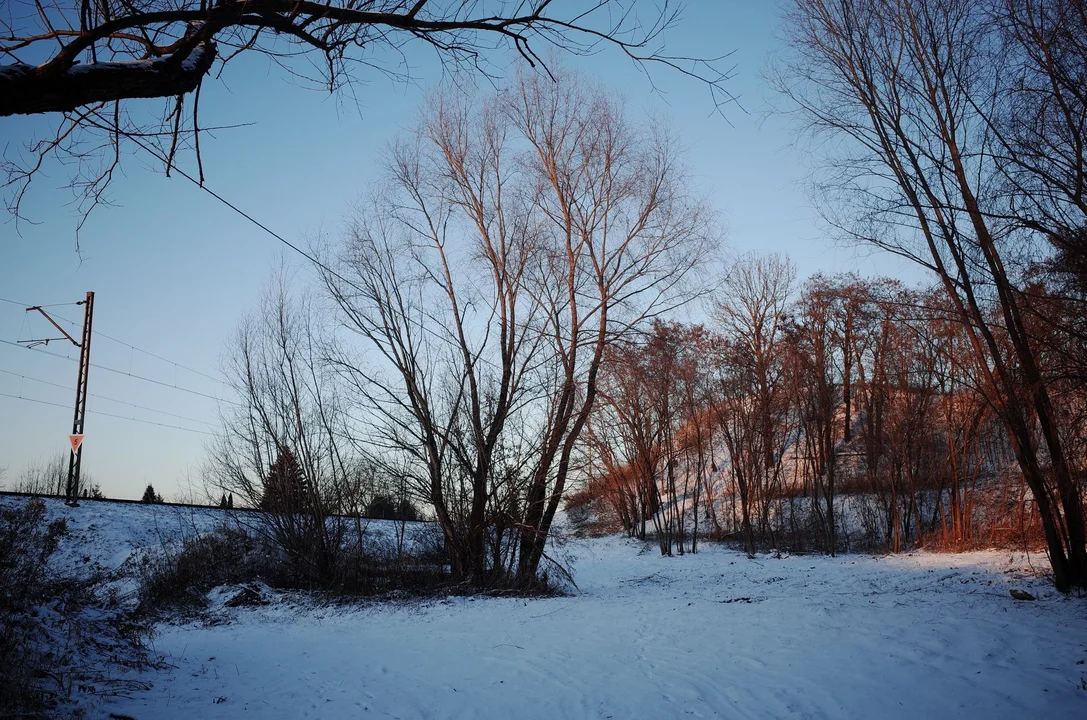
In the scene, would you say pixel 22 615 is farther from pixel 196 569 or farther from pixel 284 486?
pixel 284 486

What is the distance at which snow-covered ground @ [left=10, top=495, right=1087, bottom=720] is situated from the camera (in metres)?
5.26

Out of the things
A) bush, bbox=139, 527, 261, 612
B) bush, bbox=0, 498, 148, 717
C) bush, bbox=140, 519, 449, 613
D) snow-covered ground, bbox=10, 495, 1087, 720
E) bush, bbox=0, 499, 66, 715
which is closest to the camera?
bush, bbox=0, 499, 66, 715

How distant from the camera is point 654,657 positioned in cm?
695

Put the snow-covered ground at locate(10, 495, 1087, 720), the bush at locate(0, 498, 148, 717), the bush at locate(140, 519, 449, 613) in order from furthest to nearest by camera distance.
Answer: the bush at locate(140, 519, 449, 613) → the snow-covered ground at locate(10, 495, 1087, 720) → the bush at locate(0, 498, 148, 717)

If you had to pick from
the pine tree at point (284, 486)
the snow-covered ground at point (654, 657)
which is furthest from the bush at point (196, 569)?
the snow-covered ground at point (654, 657)

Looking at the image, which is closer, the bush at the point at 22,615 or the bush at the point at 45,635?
the bush at the point at 22,615

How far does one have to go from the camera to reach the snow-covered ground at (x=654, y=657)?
5.26 meters

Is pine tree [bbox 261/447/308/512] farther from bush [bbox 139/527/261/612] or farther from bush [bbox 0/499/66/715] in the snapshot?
bush [bbox 0/499/66/715]

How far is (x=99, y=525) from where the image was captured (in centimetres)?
1727

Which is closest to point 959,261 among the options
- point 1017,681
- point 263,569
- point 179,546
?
point 1017,681

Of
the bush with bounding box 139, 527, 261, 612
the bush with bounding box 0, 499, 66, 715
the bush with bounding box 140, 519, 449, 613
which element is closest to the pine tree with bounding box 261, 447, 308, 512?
the bush with bounding box 140, 519, 449, 613

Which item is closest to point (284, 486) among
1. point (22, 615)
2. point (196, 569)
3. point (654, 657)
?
point (196, 569)

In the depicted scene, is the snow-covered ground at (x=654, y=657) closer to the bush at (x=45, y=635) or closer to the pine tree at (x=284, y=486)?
the bush at (x=45, y=635)

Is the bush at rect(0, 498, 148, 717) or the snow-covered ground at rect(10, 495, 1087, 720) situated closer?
the bush at rect(0, 498, 148, 717)
